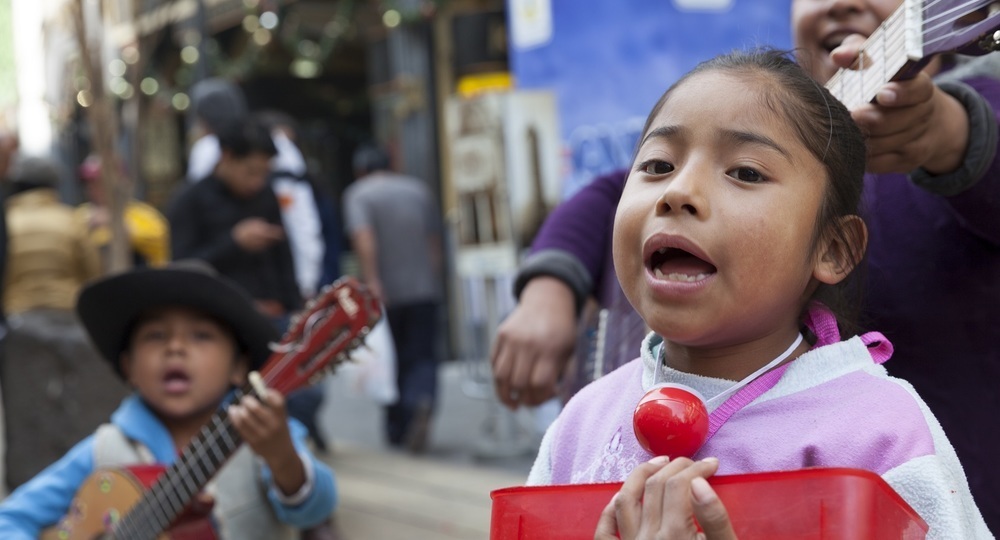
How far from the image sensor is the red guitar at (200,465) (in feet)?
8.29

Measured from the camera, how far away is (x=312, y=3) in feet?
40.7

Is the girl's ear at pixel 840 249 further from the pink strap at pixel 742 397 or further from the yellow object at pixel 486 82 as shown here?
the yellow object at pixel 486 82

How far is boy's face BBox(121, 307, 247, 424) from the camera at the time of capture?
2.94 metres

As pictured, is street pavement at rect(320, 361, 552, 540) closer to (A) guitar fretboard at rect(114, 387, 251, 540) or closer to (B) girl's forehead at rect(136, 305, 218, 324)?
(B) girl's forehead at rect(136, 305, 218, 324)

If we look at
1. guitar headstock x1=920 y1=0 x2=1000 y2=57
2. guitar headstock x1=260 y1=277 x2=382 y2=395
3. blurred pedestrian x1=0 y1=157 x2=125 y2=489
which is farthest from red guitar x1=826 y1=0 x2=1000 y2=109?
blurred pedestrian x1=0 y1=157 x2=125 y2=489

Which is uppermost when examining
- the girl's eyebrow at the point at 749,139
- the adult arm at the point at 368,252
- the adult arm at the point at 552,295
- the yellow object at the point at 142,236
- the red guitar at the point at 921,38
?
the red guitar at the point at 921,38

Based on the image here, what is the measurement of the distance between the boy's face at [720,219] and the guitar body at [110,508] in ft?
5.43

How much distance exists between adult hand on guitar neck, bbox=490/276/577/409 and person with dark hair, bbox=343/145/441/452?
16.9ft

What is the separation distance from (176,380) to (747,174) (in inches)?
76.6


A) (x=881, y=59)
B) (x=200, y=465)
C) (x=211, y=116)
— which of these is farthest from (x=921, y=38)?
(x=211, y=116)

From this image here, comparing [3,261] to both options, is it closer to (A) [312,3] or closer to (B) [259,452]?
(B) [259,452]

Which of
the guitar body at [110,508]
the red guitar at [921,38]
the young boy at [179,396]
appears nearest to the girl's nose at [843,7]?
the red guitar at [921,38]

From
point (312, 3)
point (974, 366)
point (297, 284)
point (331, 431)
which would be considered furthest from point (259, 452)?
point (312, 3)

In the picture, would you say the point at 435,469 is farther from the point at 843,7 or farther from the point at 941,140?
the point at 941,140
